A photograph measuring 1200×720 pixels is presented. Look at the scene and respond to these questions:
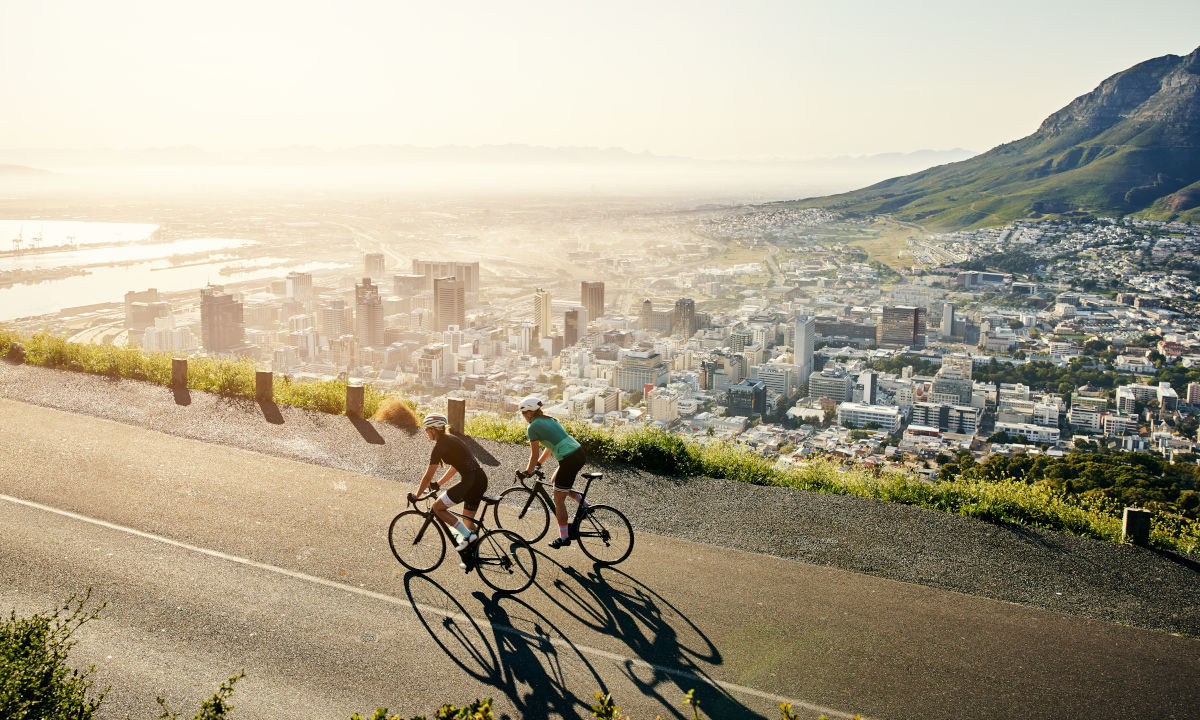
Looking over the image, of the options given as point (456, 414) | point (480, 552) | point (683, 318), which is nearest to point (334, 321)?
point (683, 318)

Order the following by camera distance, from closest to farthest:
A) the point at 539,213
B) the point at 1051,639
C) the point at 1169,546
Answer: the point at 1051,639 < the point at 1169,546 < the point at 539,213

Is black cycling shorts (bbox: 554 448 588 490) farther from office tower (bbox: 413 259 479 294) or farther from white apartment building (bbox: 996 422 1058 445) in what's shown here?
office tower (bbox: 413 259 479 294)

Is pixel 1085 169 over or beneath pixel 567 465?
over

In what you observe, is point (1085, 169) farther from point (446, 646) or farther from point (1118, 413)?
point (446, 646)

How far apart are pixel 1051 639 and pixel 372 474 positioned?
23.4 feet

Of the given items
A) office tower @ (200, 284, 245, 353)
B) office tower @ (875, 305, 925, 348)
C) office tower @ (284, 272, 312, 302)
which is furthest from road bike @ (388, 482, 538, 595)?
office tower @ (875, 305, 925, 348)

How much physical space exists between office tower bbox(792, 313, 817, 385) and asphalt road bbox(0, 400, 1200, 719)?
79.2 ft

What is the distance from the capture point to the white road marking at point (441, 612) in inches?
209

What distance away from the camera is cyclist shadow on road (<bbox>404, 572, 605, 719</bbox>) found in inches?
205

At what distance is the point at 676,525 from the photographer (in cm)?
834

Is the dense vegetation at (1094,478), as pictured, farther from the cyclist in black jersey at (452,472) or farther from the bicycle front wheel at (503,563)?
the cyclist in black jersey at (452,472)

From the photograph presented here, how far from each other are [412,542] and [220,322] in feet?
75.9

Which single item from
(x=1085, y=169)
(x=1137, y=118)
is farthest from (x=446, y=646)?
(x=1137, y=118)

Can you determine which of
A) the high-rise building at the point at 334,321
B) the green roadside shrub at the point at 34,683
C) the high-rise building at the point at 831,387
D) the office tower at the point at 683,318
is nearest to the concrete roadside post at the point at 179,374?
the green roadside shrub at the point at 34,683
